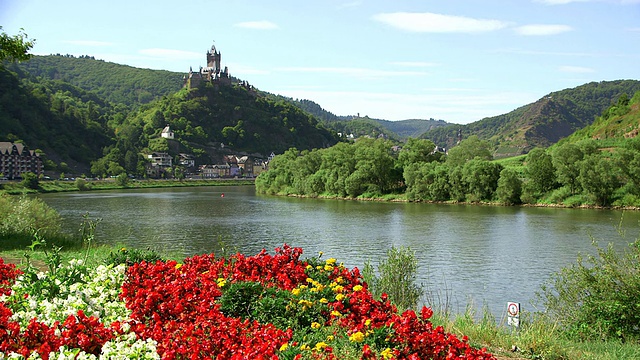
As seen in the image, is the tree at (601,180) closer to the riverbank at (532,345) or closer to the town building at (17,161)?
the riverbank at (532,345)

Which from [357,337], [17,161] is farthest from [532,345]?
[17,161]

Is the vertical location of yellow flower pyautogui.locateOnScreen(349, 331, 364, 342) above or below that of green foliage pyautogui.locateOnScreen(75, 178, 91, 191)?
above

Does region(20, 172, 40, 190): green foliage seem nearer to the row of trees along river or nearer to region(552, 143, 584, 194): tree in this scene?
the row of trees along river

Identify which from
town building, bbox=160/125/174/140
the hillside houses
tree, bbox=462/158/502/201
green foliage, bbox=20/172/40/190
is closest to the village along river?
tree, bbox=462/158/502/201

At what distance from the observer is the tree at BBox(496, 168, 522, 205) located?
68.2 meters

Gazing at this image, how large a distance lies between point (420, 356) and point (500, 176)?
220 feet

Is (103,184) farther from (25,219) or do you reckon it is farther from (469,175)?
(25,219)

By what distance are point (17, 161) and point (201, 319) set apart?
12861 centimetres

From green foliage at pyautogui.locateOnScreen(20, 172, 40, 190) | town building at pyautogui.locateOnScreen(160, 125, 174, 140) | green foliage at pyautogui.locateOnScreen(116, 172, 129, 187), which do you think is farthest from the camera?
town building at pyautogui.locateOnScreen(160, 125, 174, 140)

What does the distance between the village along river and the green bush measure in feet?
11.8

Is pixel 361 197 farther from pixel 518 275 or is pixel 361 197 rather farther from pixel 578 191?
pixel 518 275

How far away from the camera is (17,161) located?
391ft

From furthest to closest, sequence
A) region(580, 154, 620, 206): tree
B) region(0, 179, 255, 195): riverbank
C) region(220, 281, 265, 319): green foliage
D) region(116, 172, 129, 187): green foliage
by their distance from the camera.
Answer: region(116, 172, 129, 187): green foliage, region(0, 179, 255, 195): riverbank, region(580, 154, 620, 206): tree, region(220, 281, 265, 319): green foliage

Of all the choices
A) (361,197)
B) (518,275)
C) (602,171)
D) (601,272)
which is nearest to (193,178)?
(361,197)
